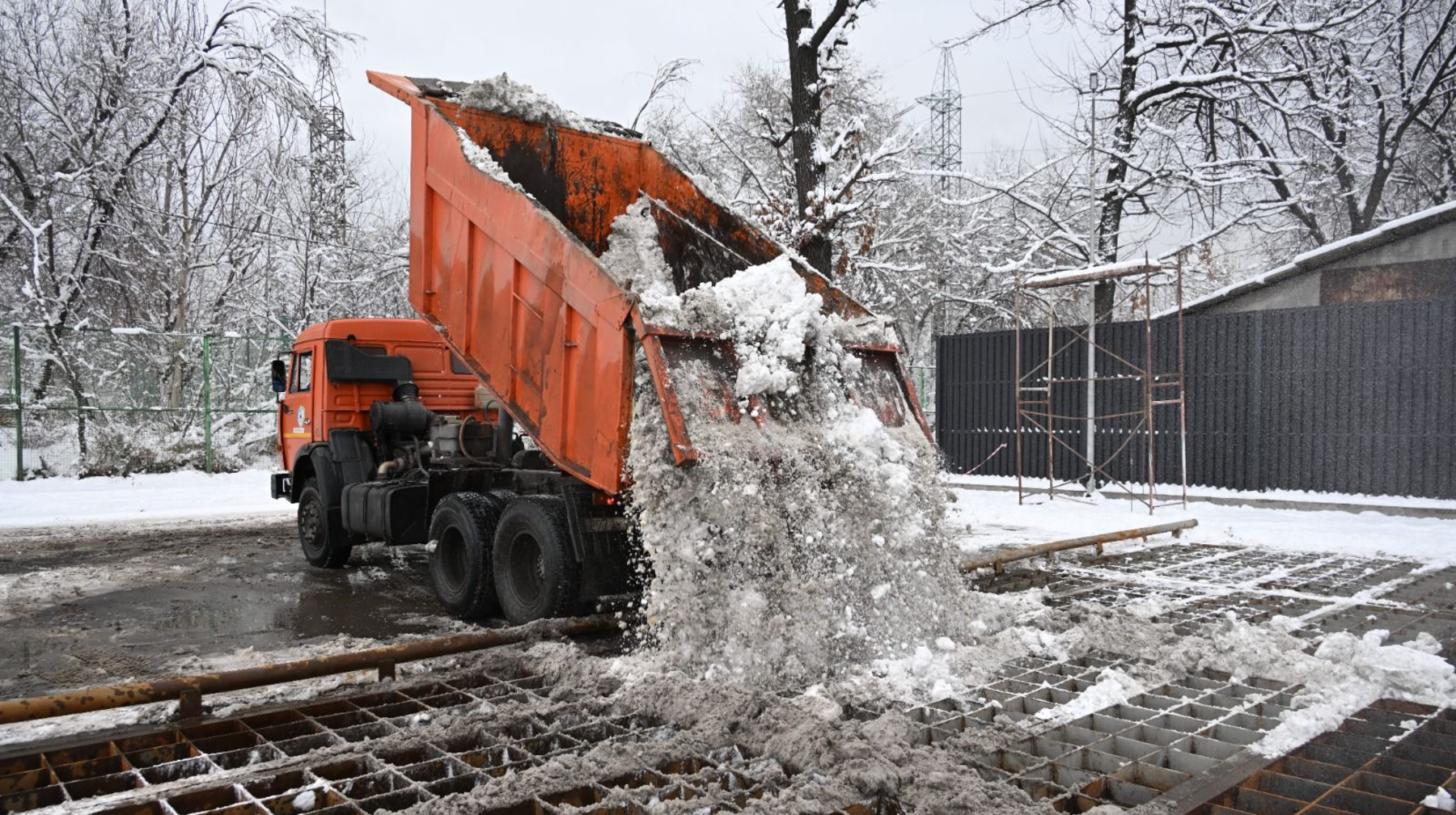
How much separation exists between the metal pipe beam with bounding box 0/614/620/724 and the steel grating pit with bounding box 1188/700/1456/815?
377cm

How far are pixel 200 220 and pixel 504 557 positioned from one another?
17.6 metres

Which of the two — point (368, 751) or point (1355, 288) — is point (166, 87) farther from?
point (1355, 288)

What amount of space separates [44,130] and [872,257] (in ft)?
58.1

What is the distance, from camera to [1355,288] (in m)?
14.0

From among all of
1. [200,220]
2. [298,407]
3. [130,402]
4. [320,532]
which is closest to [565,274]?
[320,532]

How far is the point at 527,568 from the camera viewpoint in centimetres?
680

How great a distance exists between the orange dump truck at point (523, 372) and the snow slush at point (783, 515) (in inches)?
6.7

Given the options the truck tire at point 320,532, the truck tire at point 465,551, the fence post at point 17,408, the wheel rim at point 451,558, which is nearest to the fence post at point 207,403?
the fence post at point 17,408

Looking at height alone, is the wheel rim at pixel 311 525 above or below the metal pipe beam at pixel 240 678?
above

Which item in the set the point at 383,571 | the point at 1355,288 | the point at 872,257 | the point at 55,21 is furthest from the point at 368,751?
the point at 872,257

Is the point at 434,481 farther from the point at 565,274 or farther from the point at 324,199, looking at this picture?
the point at 324,199

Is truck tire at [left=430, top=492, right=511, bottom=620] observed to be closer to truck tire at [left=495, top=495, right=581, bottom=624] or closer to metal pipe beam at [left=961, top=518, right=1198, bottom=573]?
truck tire at [left=495, top=495, right=581, bottom=624]

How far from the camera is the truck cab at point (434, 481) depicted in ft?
21.0

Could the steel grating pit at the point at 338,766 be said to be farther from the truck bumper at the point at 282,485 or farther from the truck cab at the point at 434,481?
the truck bumper at the point at 282,485
